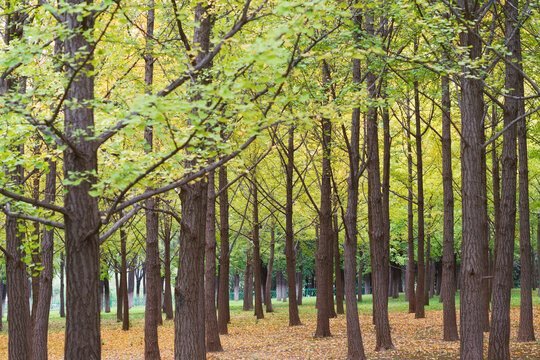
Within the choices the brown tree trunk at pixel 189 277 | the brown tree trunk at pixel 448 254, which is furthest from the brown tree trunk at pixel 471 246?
the brown tree trunk at pixel 448 254

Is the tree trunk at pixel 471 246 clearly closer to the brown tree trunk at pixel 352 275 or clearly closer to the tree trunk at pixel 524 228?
the brown tree trunk at pixel 352 275

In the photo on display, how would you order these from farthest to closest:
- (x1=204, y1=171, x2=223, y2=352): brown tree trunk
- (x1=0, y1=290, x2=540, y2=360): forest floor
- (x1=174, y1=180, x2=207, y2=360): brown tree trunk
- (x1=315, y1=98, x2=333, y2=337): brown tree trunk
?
(x1=315, y1=98, x2=333, y2=337): brown tree trunk
(x1=204, y1=171, x2=223, y2=352): brown tree trunk
(x1=0, y1=290, x2=540, y2=360): forest floor
(x1=174, y1=180, x2=207, y2=360): brown tree trunk

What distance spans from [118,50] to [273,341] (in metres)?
12.0

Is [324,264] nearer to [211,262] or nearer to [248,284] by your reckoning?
[211,262]

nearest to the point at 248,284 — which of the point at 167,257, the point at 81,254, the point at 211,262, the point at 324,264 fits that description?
the point at 167,257

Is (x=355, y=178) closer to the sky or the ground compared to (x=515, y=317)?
closer to the sky

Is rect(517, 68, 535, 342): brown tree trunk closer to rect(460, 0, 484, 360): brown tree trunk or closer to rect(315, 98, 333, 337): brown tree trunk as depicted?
rect(460, 0, 484, 360): brown tree trunk

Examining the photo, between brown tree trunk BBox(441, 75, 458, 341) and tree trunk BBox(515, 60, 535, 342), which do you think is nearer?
tree trunk BBox(515, 60, 535, 342)

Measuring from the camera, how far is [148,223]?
12.9 meters

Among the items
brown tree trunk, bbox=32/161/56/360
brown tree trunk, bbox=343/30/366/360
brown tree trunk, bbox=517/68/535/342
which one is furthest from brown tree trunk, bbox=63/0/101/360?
brown tree trunk, bbox=517/68/535/342

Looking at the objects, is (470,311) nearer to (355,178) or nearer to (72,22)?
(355,178)

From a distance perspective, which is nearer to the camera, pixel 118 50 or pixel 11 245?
pixel 118 50

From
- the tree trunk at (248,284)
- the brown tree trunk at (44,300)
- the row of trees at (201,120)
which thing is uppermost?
the row of trees at (201,120)

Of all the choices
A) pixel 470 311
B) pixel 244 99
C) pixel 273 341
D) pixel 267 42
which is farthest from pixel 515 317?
pixel 267 42
